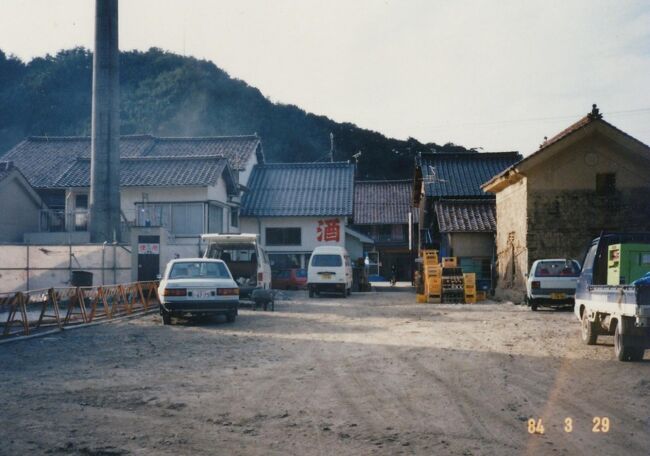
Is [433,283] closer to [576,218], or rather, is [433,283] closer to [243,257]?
[576,218]

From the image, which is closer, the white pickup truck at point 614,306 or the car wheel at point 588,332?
the white pickup truck at point 614,306

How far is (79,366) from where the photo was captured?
33.1 feet

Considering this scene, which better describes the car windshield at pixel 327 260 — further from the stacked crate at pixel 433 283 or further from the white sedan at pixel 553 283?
the white sedan at pixel 553 283

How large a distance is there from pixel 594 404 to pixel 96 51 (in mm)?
27330

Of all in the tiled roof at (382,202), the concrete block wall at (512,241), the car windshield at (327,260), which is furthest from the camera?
the tiled roof at (382,202)

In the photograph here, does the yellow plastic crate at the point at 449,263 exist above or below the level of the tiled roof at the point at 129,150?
below

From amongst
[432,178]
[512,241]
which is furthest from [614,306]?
[432,178]

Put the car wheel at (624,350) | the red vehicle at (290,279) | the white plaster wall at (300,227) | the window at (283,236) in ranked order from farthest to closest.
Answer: the window at (283,236)
the white plaster wall at (300,227)
the red vehicle at (290,279)
the car wheel at (624,350)

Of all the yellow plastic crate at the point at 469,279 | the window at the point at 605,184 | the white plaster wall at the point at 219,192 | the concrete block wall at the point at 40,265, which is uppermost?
the white plaster wall at the point at 219,192

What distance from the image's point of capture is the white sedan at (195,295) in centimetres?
1592

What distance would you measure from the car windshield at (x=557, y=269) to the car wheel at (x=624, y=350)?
35.9ft

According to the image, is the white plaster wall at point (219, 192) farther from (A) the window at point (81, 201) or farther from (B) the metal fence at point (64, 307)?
(B) the metal fence at point (64, 307)

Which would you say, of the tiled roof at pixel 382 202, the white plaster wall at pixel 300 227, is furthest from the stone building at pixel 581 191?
the tiled roof at pixel 382 202

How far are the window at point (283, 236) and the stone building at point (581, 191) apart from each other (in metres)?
18.6
